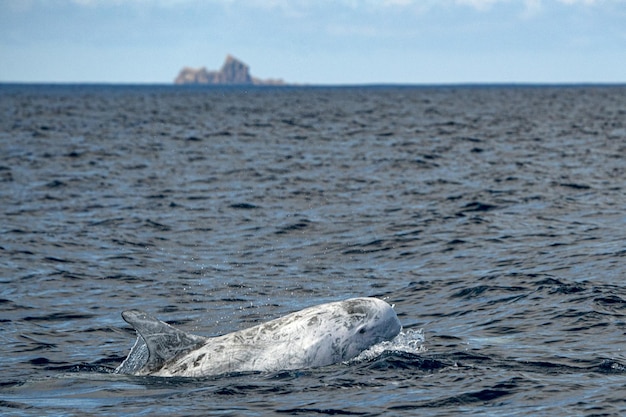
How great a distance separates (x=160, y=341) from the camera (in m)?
11.6

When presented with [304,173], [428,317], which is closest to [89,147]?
[304,173]

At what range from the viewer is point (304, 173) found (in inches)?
1394

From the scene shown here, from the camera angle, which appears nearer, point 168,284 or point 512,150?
point 168,284

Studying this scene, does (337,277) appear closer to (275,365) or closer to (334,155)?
(275,365)

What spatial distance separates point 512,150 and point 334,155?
7.95m

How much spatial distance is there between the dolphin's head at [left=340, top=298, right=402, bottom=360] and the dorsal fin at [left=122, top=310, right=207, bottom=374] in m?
1.83

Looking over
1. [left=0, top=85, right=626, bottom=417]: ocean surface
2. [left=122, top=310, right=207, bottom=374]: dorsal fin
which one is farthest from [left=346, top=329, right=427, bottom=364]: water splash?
[left=122, top=310, right=207, bottom=374]: dorsal fin

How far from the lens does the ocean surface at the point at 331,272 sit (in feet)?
35.3

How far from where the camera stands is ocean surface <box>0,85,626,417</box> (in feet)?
35.3

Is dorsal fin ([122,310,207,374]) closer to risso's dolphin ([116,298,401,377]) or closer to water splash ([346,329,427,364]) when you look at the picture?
risso's dolphin ([116,298,401,377])

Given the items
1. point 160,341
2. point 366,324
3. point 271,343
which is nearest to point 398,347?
point 366,324

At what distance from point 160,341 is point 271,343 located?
1338 mm

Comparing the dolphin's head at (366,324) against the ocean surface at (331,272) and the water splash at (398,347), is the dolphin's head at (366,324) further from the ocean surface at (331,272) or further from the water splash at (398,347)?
the ocean surface at (331,272)

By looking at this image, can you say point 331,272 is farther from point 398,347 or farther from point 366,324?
point 366,324
